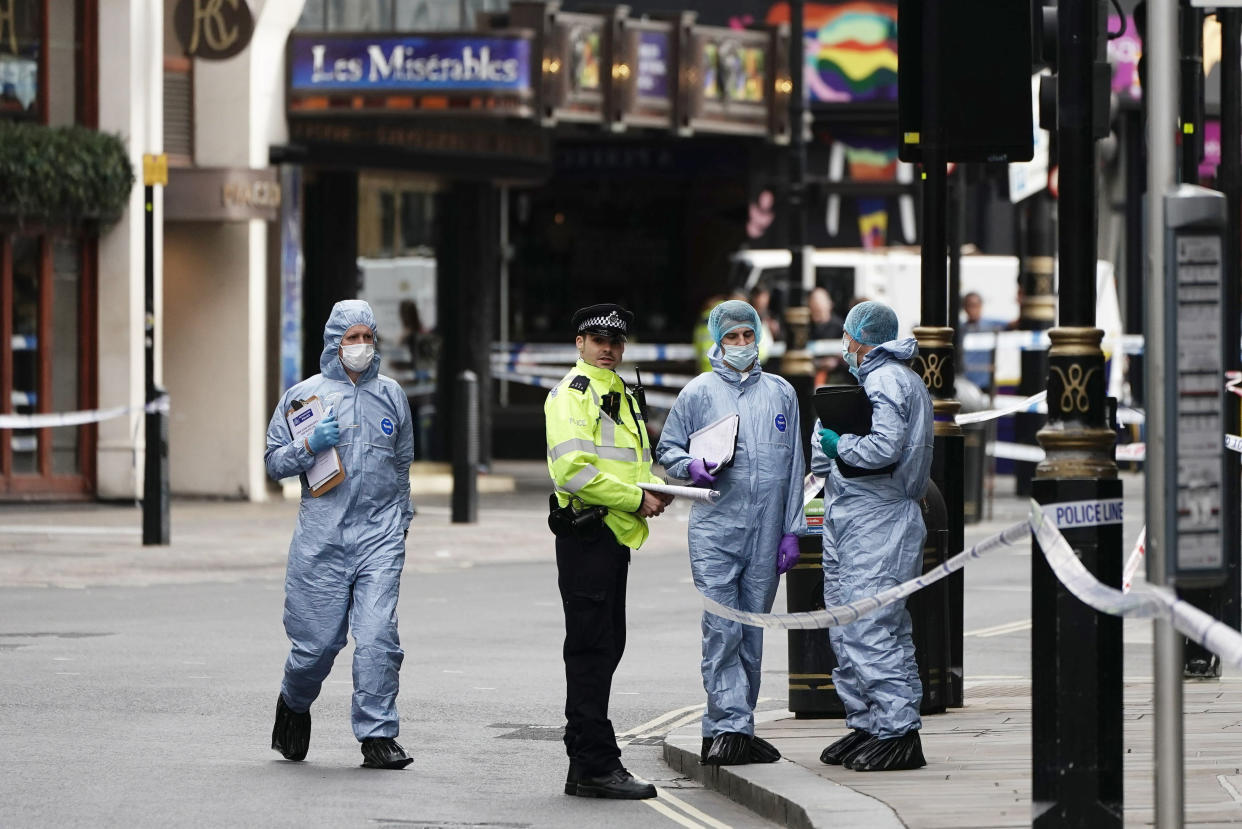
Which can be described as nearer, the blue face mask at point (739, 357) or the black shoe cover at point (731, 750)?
the black shoe cover at point (731, 750)

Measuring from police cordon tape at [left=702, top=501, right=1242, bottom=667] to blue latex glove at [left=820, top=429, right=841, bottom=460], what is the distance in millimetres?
567

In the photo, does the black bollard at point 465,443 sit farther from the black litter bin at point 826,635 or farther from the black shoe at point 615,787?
the black shoe at point 615,787

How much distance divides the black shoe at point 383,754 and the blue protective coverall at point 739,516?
1.20 m

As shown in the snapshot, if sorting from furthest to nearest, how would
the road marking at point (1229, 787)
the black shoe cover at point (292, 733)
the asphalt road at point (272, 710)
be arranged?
1. the black shoe cover at point (292, 733)
2. the asphalt road at point (272, 710)
3. the road marking at point (1229, 787)

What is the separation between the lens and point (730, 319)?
30.9 ft

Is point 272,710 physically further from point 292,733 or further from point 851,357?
point 851,357

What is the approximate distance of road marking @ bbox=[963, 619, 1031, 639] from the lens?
1436cm

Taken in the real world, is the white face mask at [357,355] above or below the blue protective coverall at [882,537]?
above

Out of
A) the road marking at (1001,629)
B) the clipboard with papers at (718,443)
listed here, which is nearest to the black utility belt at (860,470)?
the clipboard with papers at (718,443)

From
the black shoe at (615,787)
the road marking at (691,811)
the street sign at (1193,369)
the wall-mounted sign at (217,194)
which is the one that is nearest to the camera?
the street sign at (1193,369)

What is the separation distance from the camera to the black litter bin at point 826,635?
10.2 m

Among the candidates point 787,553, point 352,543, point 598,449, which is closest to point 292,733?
point 352,543

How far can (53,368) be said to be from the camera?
22250 millimetres

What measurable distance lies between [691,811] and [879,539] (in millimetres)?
1287
